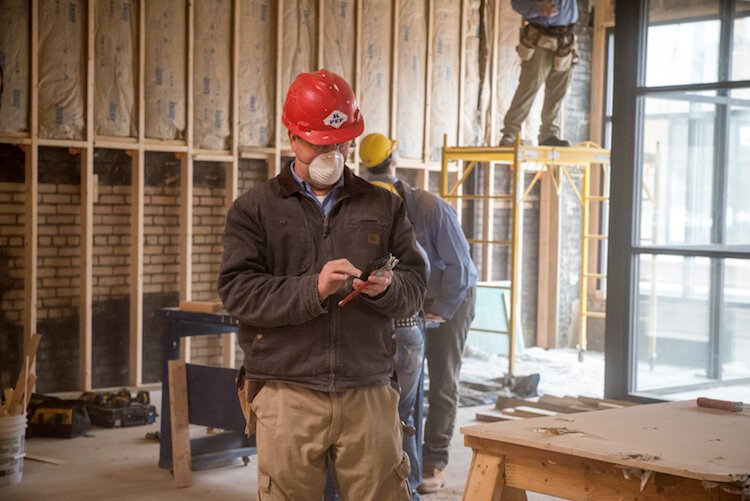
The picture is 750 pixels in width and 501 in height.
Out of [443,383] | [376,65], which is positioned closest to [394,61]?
[376,65]

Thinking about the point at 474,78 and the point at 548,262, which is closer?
the point at 474,78

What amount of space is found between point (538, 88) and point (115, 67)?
3.55 m

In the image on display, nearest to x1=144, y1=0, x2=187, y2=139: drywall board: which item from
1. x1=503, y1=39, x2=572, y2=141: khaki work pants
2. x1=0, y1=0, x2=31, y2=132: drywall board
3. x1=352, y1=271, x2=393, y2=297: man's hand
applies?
x1=0, y1=0, x2=31, y2=132: drywall board

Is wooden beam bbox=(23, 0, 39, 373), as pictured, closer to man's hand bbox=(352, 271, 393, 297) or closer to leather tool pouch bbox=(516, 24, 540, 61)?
leather tool pouch bbox=(516, 24, 540, 61)

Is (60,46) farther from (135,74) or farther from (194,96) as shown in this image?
(194,96)

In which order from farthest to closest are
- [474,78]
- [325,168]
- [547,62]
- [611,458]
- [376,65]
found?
[474,78]
[376,65]
[547,62]
[325,168]
[611,458]

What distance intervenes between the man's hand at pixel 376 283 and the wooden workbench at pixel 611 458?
458 millimetres

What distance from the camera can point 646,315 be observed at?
671 cm

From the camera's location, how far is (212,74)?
8.32 m

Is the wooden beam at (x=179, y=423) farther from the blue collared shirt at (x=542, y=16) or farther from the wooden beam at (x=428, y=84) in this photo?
the wooden beam at (x=428, y=84)

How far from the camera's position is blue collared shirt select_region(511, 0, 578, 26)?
26.6 ft

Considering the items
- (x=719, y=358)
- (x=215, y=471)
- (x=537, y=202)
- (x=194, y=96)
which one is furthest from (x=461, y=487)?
(x=537, y=202)

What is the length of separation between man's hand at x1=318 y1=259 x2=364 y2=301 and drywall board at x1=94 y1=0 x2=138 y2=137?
18.1 ft

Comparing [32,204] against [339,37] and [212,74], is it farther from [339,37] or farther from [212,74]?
[339,37]
